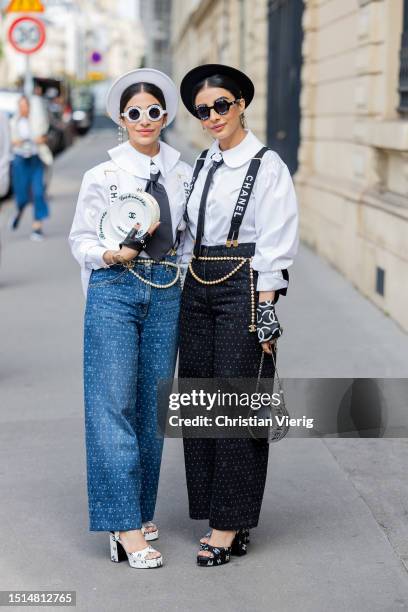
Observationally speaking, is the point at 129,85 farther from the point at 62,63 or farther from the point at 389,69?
the point at 62,63

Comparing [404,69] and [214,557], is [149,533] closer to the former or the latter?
[214,557]

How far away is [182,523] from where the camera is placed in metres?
4.65

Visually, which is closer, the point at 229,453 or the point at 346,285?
the point at 229,453

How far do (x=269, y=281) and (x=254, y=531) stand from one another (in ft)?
3.75

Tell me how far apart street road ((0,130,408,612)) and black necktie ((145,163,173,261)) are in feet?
3.73

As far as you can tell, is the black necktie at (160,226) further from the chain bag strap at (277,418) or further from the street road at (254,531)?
the street road at (254,531)

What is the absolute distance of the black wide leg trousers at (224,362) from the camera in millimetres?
4043

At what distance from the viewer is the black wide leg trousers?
4043 millimetres

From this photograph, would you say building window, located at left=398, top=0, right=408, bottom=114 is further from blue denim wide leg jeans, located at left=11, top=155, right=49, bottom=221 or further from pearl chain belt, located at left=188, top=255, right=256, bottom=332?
pearl chain belt, located at left=188, top=255, right=256, bottom=332

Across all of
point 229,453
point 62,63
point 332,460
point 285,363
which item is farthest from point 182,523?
point 62,63

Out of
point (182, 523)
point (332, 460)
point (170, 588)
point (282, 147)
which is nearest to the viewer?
point (170, 588)

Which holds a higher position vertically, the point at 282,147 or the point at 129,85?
the point at 129,85

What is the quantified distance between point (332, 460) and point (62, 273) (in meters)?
6.55

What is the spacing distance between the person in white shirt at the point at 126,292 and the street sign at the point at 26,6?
1212 cm
